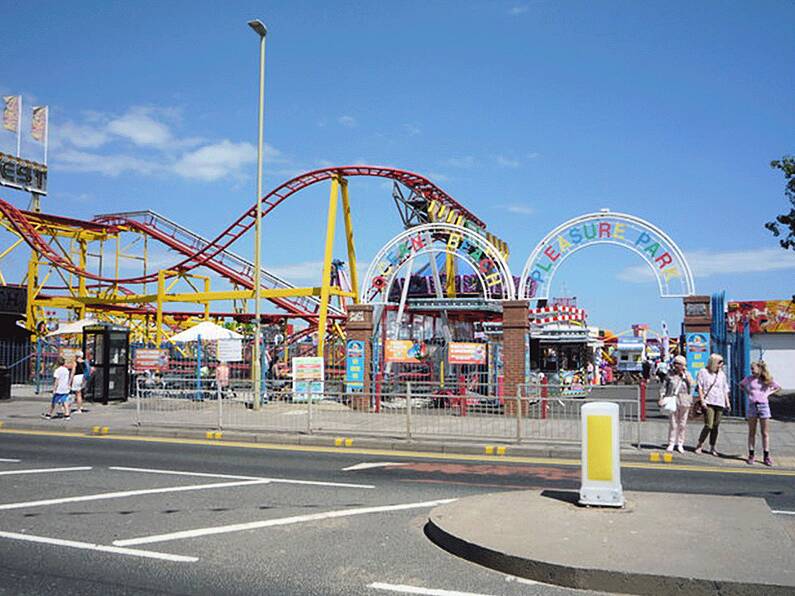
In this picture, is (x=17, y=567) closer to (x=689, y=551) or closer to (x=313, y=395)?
(x=689, y=551)

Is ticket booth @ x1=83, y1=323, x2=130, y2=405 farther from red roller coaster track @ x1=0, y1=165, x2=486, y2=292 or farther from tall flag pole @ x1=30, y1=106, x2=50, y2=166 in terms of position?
tall flag pole @ x1=30, y1=106, x2=50, y2=166

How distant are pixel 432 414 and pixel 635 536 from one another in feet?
33.0

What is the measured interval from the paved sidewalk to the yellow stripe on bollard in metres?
5.83

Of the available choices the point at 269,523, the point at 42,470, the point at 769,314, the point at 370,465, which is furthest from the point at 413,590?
the point at 769,314

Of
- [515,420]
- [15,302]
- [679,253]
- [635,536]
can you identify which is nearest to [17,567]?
[635,536]

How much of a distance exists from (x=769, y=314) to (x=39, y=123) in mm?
44708

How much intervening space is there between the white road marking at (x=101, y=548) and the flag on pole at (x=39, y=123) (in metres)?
47.7

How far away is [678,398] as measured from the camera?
45.8 ft

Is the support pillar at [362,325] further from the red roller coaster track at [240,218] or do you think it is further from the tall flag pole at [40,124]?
the tall flag pole at [40,124]

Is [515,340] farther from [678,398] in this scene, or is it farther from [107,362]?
[107,362]

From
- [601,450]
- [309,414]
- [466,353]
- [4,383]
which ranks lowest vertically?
[309,414]

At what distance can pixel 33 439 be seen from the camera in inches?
663

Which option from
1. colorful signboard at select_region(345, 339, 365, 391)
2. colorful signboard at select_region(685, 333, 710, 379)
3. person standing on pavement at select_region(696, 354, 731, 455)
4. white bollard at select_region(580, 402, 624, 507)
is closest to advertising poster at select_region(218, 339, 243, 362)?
colorful signboard at select_region(345, 339, 365, 391)

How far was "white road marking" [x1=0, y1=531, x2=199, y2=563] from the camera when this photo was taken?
6.79 m
